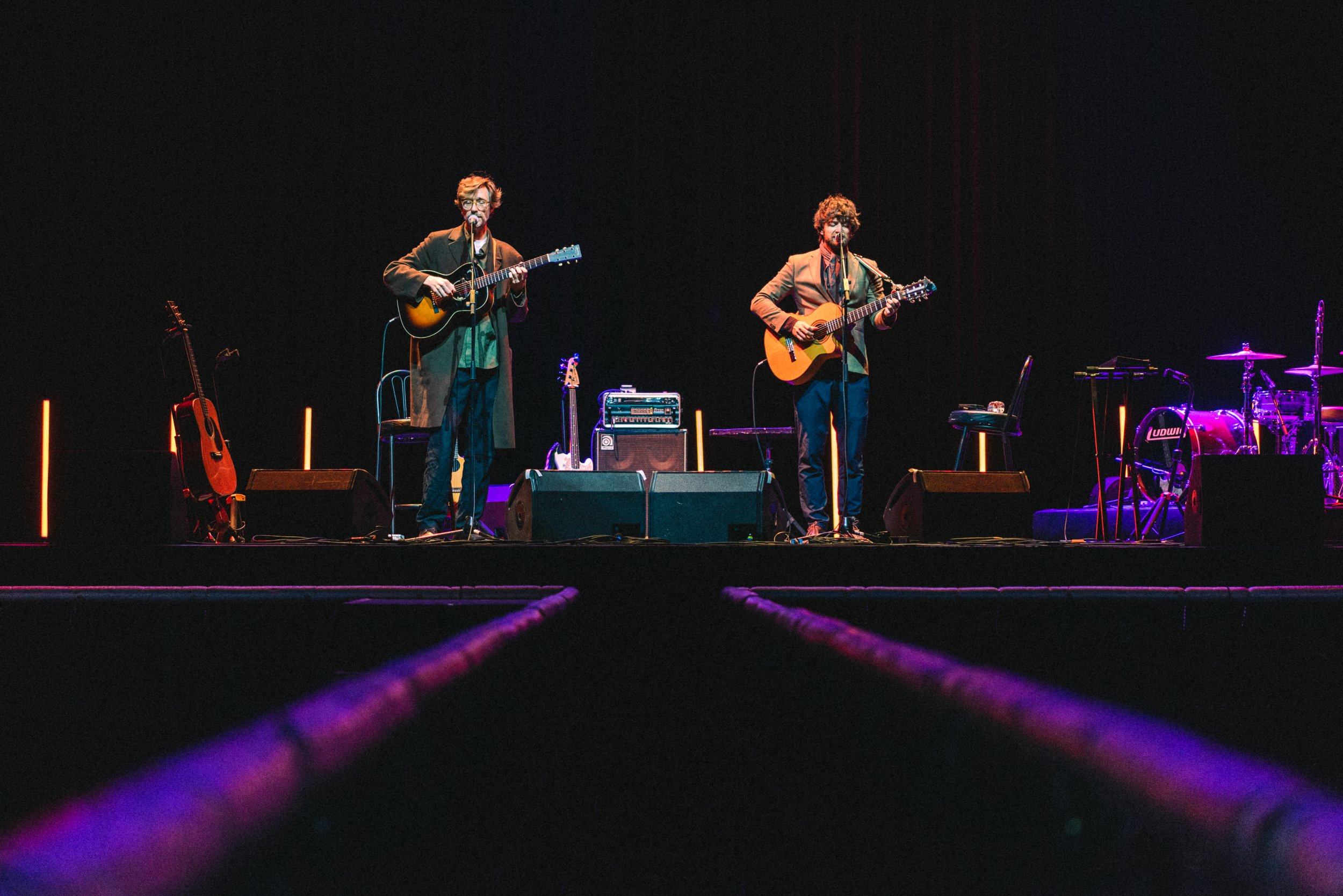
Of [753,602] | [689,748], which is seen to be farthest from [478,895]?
[689,748]

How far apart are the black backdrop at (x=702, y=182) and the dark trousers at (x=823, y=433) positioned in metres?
2.73

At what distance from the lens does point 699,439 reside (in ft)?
24.8

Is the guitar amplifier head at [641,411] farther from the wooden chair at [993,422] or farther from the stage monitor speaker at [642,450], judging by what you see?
the wooden chair at [993,422]

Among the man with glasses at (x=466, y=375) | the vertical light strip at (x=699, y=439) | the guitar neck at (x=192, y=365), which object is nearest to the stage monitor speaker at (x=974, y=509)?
the man with glasses at (x=466, y=375)

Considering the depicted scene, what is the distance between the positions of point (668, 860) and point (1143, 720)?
106 centimetres

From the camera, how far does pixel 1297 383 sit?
8.23m

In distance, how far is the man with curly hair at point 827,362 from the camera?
515 cm

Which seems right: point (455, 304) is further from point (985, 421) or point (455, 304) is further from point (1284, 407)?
point (1284, 407)

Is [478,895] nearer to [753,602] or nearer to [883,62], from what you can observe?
[753,602]

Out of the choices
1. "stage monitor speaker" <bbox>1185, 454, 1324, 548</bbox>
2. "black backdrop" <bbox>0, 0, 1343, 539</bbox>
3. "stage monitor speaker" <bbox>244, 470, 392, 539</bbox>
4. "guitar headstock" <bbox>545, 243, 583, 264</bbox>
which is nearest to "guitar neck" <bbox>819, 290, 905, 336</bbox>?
"guitar headstock" <bbox>545, 243, 583, 264</bbox>

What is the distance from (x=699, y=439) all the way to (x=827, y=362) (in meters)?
2.48

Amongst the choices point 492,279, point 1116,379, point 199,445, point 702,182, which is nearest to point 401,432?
point 199,445

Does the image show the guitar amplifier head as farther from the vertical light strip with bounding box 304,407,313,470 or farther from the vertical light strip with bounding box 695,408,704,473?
the vertical light strip with bounding box 304,407,313,470

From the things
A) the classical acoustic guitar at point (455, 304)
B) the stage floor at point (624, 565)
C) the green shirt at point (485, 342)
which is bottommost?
the stage floor at point (624, 565)
